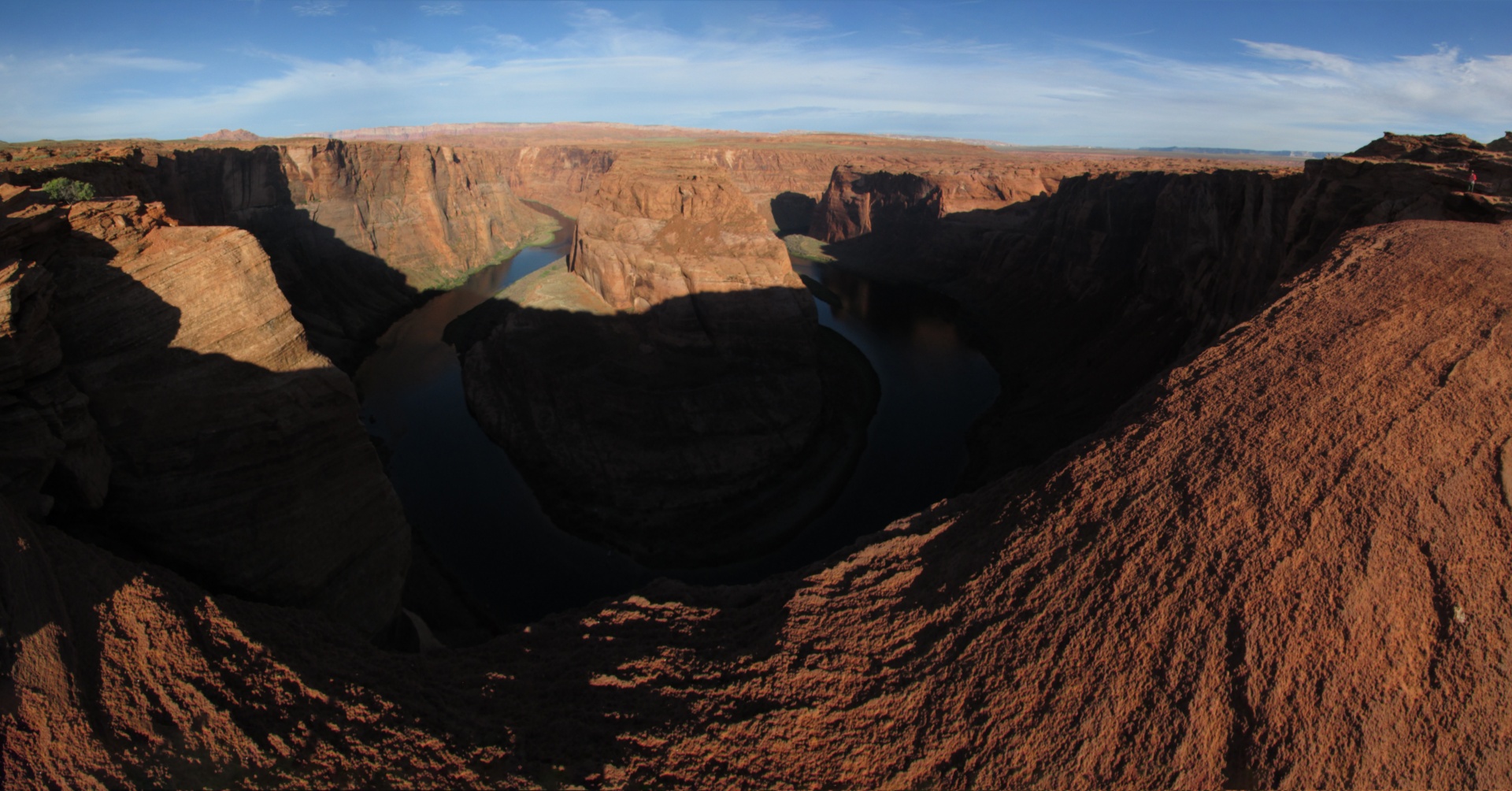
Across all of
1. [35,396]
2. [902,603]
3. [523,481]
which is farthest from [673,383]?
[35,396]

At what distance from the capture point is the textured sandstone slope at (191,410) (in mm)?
10305

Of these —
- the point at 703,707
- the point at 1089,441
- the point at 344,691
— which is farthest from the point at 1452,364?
the point at 344,691

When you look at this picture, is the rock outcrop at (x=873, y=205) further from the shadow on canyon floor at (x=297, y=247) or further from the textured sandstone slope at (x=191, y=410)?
the textured sandstone slope at (x=191, y=410)

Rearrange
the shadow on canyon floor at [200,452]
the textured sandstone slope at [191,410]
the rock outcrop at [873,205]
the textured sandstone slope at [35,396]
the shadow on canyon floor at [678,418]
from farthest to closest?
the rock outcrop at [873,205] → the shadow on canyon floor at [678,418] → the shadow on canyon floor at [200,452] → the textured sandstone slope at [191,410] → the textured sandstone slope at [35,396]

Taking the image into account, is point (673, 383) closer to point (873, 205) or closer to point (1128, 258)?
point (1128, 258)

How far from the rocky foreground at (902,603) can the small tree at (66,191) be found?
4.31 ft

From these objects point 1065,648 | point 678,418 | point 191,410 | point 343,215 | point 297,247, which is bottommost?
point 678,418

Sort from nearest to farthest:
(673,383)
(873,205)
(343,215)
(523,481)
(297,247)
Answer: (523,481) < (673,383) < (297,247) < (343,215) < (873,205)

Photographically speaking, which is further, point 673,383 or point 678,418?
point 673,383

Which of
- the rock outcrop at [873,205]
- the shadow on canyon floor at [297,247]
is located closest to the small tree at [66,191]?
the shadow on canyon floor at [297,247]

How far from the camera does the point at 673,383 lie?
1149 inches

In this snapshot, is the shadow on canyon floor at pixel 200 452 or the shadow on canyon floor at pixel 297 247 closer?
the shadow on canyon floor at pixel 200 452

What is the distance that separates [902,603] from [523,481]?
21.6 meters

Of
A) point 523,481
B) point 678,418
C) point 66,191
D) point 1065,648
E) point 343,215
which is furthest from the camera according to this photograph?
point 343,215
